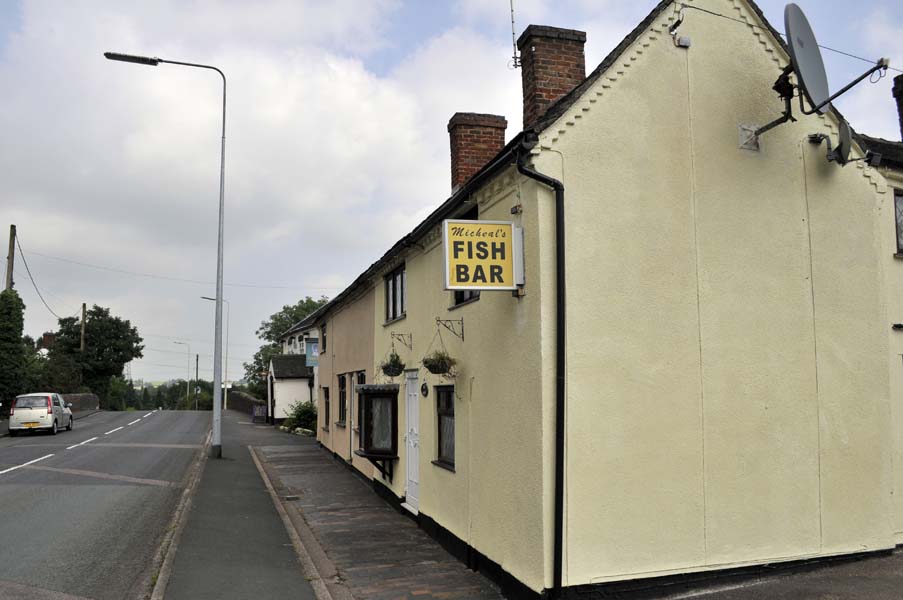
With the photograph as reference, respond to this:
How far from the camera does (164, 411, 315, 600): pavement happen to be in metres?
7.89

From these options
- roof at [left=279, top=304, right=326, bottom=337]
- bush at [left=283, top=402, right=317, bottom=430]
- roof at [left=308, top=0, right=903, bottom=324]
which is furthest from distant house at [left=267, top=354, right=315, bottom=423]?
roof at [left=308, top=0, right=903, bottom=324]

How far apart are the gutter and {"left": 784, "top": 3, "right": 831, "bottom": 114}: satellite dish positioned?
9.18 feet

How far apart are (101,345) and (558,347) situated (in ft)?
252

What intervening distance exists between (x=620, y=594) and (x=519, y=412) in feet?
6.64

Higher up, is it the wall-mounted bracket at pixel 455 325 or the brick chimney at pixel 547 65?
the brick chimney at pixel 547 65

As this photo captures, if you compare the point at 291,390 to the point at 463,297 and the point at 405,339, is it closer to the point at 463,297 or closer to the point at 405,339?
the point at 405,339

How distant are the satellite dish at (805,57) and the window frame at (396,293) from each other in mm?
7180

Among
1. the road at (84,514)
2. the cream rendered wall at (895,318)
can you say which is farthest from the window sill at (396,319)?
the cream rendered wall at (895,318)

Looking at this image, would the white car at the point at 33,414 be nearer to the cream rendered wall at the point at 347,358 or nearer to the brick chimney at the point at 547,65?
the cream rendered wall at the point at 347,358

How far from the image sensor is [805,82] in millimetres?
7480

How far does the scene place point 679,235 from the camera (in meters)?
7.74

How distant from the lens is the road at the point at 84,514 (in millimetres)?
8164

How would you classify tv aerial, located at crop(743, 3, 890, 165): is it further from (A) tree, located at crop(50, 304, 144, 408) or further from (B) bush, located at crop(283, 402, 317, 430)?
(A) tree, located at crop(50, 304, 144, 408)

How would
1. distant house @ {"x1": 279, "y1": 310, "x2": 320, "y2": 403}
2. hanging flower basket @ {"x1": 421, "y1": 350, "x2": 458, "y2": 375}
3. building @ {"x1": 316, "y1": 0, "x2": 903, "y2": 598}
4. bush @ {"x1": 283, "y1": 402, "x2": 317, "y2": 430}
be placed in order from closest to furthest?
building @ {"x1": 316, "y1": 0, "x2": 903, "y2": 598}, hanging flower basket @ {"x1": 421, "y1": 350, "x2": 458, "y2": 375}, distant house @ {"x1": 279, "y1": 310, "x2": 320, "y2": 403}, bush @ {"x1": 283, "y1": 402, "x2": 317, "y2": 430}
